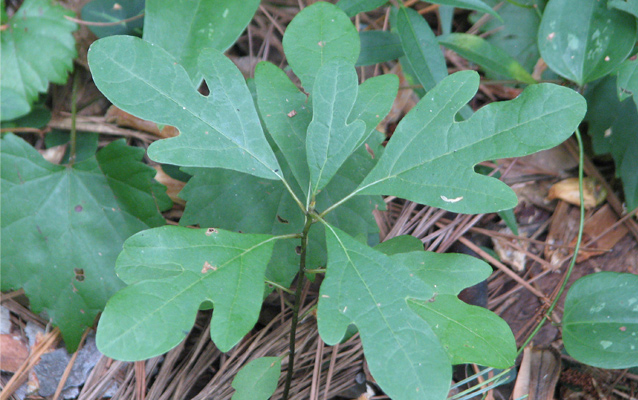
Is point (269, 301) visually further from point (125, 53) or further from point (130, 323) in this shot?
point (125, 53)

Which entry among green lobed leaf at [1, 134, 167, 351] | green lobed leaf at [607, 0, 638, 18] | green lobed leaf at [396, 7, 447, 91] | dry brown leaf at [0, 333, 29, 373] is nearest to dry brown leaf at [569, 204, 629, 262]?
green lobed leaf at [607, 0, 638, 18]

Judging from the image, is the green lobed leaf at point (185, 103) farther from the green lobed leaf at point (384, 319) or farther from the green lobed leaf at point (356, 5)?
the green lobed leaf at point (356, 5)

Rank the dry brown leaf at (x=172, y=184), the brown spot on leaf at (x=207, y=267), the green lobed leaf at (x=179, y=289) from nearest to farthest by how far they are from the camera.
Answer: the green lobed leaf at (x=179, y=289) → the brown spot on leaf at (x=207, y=267) → the dry brown leaf at (x=172, y=184)

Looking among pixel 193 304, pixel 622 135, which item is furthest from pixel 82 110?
pixel 622 135

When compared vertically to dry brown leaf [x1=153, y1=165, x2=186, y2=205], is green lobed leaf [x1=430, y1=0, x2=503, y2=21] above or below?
above

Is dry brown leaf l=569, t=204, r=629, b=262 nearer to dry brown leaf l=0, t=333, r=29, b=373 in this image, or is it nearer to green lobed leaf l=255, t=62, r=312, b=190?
green lobed leaf l=255, t=62, r=312, b=190

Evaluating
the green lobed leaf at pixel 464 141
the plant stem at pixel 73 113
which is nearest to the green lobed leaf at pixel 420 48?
the green lobed leaf at pixel 464 141

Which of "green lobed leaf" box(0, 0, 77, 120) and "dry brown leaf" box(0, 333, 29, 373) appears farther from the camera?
"green lobed leaf" box(0, 0, 77, 120)
